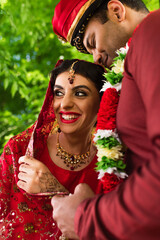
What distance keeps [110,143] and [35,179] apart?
443mm

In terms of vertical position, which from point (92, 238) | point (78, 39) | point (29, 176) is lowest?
point (92, 238)

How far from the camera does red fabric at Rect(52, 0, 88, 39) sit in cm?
175

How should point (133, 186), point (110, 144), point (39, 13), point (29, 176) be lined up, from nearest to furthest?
1. point (133, 186)
2. point (110, 144)
3. point (29, 176)
4. point (39, 13)

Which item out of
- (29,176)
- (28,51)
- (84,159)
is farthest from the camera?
(28,51)

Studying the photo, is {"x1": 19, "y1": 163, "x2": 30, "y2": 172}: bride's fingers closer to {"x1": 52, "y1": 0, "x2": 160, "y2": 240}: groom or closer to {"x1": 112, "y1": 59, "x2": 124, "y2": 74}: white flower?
{"x1": 52, "y1": 0, "x2": 160, "y2": 240}: groom

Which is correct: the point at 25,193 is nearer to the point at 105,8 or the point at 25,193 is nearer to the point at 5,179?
the point at 5,179

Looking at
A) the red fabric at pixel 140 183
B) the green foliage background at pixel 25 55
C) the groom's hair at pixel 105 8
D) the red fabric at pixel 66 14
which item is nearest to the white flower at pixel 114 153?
the red fabric at pixel 140 183

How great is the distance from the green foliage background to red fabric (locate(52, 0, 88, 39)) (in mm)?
939

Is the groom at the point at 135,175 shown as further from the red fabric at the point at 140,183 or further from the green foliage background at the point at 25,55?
the green foliage background at the point at 25,55

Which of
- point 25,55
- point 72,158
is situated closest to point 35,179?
point 72,158

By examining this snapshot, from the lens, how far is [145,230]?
1006 mm

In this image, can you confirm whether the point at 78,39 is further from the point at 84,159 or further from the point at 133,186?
the point at 133,186

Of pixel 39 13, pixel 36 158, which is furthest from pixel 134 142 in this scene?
pixel 39 13

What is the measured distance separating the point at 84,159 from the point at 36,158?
0.30 m
